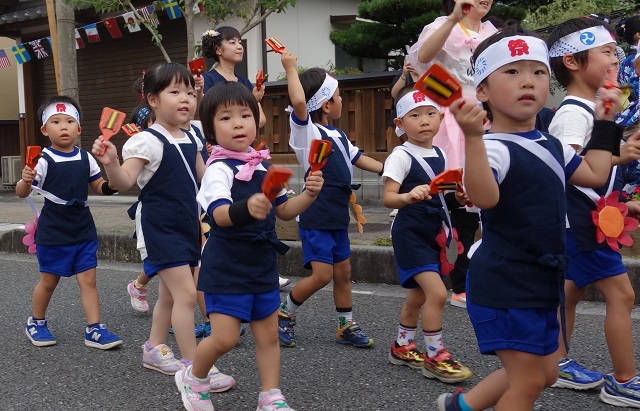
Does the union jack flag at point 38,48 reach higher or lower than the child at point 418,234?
higher

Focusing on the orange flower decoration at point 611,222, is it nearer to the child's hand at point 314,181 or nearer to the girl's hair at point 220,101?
the child's hand at point 314,181

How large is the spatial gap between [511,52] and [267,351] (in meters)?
1.61

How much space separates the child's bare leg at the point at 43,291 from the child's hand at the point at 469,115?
3373 millimetres

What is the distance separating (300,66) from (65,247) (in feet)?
29.5

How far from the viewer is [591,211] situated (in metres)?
3.49

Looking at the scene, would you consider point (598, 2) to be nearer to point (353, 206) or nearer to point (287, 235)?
point (287, 235)

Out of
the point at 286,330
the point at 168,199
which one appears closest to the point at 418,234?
the point at 286,330

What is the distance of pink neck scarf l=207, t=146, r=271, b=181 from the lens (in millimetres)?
3383

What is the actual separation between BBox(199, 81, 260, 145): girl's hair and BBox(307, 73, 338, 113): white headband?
1.23 m

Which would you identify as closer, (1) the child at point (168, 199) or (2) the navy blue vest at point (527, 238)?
(2) the navy blue vest at point (527, 238)

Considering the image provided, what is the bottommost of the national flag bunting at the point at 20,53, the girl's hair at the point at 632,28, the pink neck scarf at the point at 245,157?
the pink neck scarf at the point at 245,157

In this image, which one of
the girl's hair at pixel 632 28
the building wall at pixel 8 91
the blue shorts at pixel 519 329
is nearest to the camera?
the blue shorts at pixel 519 329

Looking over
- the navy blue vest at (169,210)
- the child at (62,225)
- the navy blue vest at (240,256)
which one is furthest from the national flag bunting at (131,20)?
the navy blue vest at (240,256)

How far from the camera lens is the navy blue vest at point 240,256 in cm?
335
